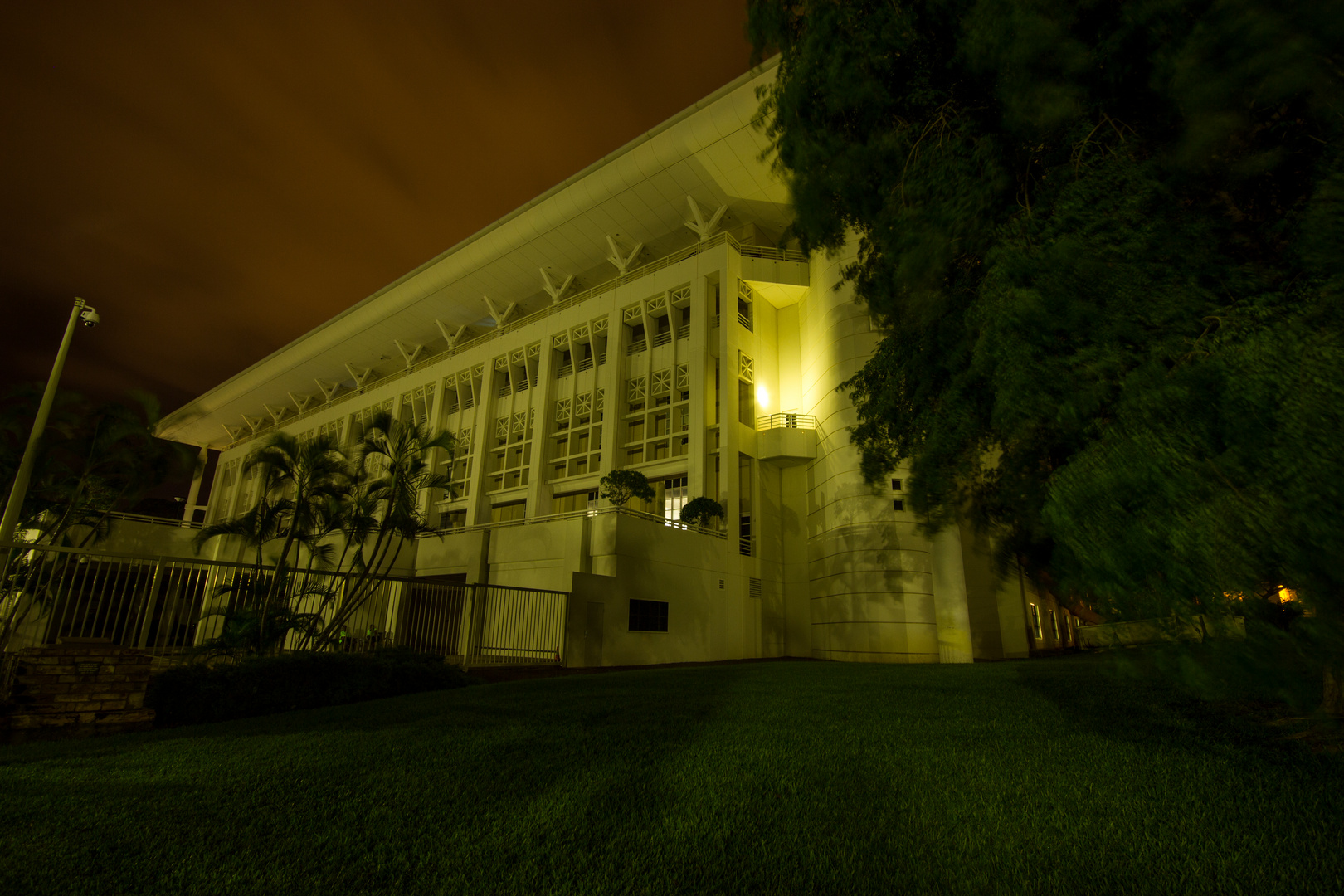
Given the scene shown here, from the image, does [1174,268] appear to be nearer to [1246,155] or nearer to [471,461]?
[1246,155]

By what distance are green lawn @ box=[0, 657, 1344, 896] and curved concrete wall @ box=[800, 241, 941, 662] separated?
42.2 ft

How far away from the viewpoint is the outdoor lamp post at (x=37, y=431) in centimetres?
1043

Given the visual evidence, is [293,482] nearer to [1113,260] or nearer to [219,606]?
[219,606]

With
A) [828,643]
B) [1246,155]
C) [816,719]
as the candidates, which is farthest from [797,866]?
[828,643]

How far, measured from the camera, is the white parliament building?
18.0 metres

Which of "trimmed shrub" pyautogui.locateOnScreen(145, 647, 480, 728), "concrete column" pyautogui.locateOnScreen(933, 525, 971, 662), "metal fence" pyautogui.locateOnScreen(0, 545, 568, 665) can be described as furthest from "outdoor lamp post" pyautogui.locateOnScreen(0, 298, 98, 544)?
"concrete column" pyautogui.locateOnScreen(933, 525, 971, 662)

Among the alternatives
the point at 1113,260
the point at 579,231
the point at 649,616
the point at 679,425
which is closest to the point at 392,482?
the point at 649,616

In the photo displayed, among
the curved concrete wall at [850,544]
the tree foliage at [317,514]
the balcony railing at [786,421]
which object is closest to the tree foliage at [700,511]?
the curved concrete wall at [850,544]

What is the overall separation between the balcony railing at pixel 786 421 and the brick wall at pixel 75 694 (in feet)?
62.8

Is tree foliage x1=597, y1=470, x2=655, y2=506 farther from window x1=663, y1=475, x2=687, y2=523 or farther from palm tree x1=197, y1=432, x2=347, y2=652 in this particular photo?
palm tree x1=197, y1=432, x2=347, y2=652

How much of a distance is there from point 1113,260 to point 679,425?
20443 mm

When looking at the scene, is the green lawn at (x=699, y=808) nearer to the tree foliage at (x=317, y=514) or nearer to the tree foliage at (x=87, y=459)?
the tree foliage at (x=317, y=514)

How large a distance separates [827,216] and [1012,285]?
2.19 meters

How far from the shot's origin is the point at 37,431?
36.4 ft
